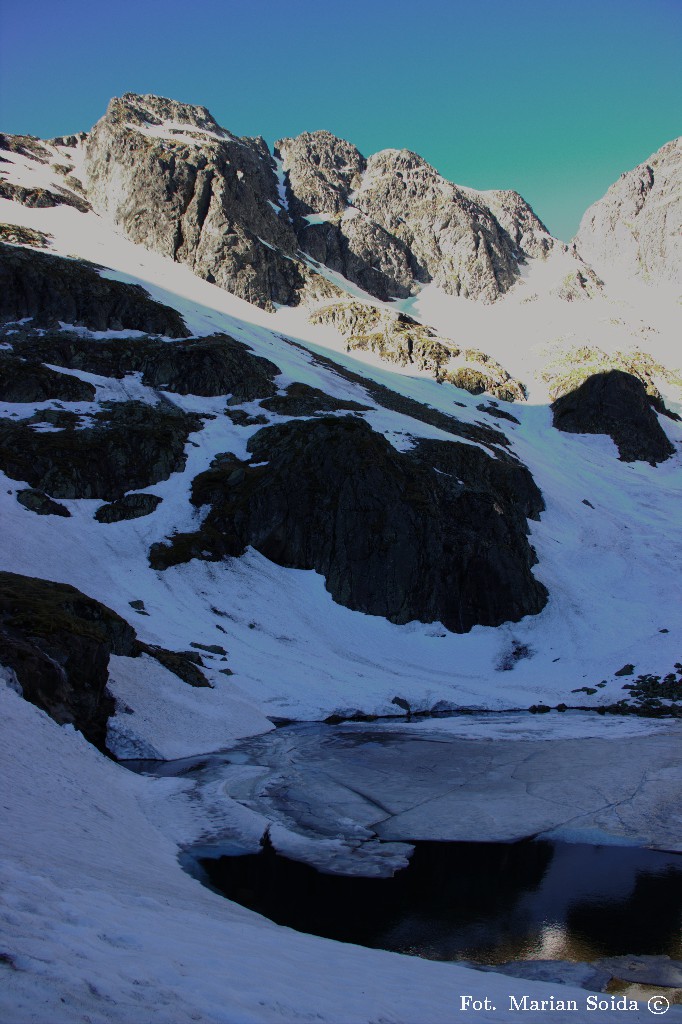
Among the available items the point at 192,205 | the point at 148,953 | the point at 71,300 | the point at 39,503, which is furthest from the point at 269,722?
the point at 192,205

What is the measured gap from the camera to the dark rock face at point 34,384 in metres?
64.1

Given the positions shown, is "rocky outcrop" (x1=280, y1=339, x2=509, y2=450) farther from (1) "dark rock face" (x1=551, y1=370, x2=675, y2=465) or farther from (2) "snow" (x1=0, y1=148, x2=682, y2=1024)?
(1) "dark rock face" (x1=551, y1=370, x2=675, y2=465)

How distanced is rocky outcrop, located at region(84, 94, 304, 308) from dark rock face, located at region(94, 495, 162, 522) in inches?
3501

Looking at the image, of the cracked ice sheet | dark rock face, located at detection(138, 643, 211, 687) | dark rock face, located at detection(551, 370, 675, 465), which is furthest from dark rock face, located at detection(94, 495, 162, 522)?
dark rock face, located at detection(551, 370, 675, 465)

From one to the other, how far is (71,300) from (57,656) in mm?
72690

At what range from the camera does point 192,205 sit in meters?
142

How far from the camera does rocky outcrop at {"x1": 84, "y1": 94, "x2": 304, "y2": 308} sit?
138m

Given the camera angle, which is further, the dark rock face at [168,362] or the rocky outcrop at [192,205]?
the rocky outcrop at [192,205]

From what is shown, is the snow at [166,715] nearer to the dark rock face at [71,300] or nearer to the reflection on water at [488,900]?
the reflection on water at [488,900]

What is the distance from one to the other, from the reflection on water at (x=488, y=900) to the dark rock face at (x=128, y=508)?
136ft

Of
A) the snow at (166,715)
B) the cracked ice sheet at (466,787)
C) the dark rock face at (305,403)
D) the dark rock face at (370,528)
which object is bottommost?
the snow at (166,715)

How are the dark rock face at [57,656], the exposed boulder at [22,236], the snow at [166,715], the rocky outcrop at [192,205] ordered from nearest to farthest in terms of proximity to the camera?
the dark rock face at [57,656] → the snow at [166,715] → the exposed boulder at [22,236] → the rocky outcrop at [192,205]

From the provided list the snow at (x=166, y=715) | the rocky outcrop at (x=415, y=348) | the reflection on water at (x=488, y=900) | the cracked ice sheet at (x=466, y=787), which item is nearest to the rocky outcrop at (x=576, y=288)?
the rocky outcrop at (x=415, y=348)

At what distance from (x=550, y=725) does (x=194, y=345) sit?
203 ft
